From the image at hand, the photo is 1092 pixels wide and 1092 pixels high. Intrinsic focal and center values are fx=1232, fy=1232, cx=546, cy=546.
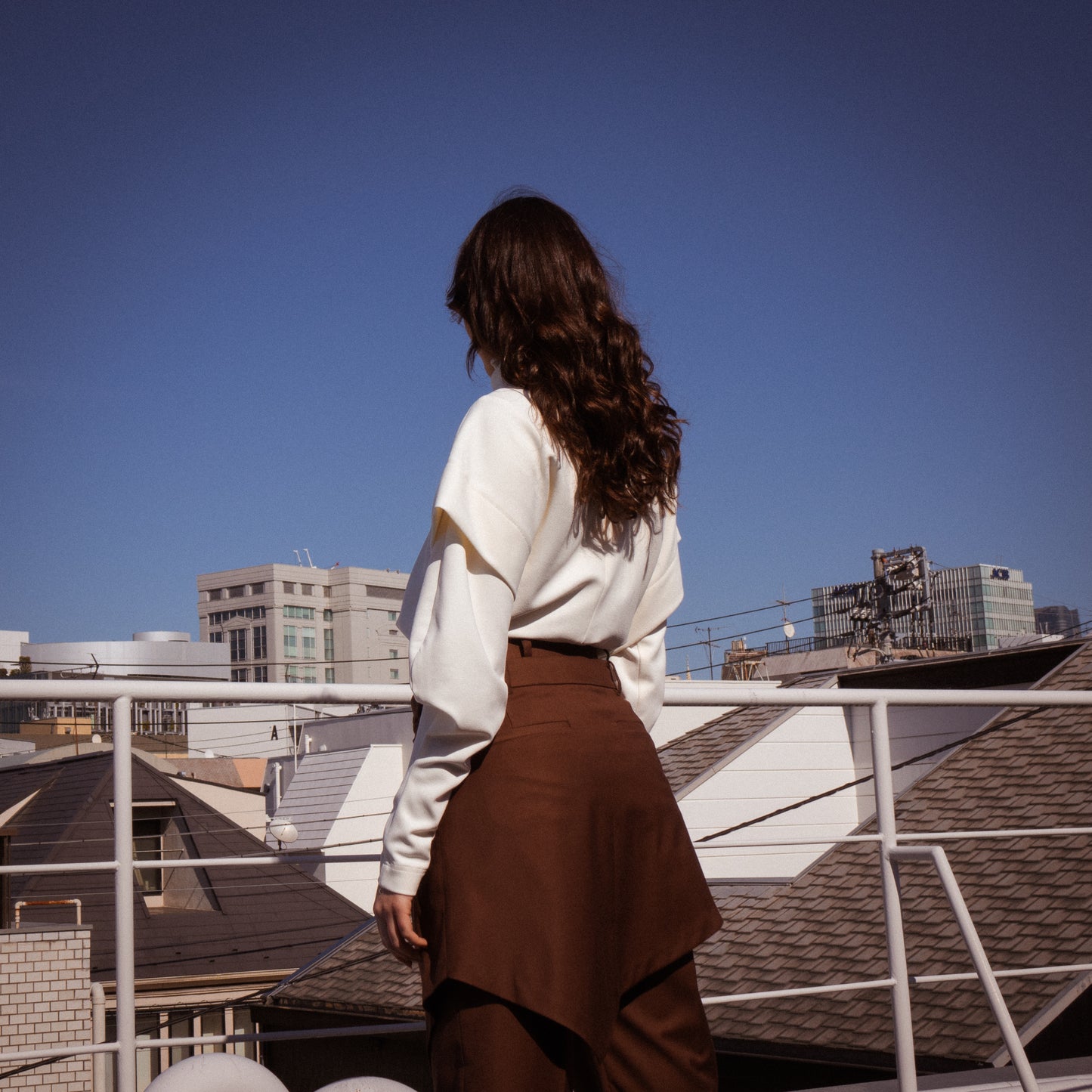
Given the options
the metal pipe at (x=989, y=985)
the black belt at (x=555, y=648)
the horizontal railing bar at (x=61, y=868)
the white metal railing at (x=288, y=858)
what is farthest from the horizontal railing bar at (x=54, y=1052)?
the metal pipe at (x=989, y=985)

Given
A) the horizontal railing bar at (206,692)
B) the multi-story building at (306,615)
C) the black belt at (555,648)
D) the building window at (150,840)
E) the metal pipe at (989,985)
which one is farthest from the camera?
the multi-story building at (306,615)

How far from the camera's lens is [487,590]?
4.29ft

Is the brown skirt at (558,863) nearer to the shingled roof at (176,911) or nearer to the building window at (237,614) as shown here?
the shingled roof at (176,911)

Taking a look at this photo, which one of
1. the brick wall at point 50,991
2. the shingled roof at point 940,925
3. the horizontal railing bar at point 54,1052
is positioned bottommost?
the brick wall at point 50,991

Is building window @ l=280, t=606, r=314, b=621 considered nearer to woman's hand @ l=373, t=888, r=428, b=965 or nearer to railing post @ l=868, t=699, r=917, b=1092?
railing post @ l=868, t=699, r=917, b=1092

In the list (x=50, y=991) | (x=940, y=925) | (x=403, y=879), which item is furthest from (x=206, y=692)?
(x=50, y=991)

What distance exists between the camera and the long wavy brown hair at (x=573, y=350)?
4.64 feet

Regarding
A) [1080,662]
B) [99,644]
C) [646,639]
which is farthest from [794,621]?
[99,644]

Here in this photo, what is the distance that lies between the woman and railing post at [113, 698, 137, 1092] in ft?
2.53

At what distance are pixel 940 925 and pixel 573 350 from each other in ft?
21.9

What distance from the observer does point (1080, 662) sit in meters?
10.1

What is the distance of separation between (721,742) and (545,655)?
39.8ft

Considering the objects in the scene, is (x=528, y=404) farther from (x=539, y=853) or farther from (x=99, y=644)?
(x=99, y=644)

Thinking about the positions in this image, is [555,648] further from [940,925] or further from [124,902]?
[940,925]
